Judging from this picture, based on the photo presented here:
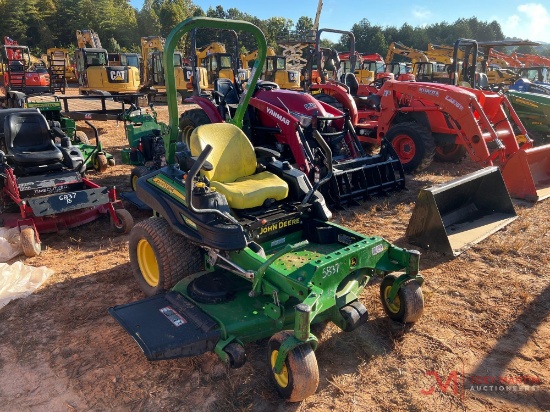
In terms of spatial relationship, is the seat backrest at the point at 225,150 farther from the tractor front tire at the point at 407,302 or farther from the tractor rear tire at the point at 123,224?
the tractor rear tire at the point at 123,224

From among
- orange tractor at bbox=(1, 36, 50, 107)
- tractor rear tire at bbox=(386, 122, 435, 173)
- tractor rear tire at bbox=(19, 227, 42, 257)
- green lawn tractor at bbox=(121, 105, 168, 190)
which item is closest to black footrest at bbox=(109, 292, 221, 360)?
tractor rear tire at bbox=(19, 227, 42, 257)

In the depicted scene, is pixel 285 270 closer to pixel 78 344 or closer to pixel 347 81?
pixel 78 344

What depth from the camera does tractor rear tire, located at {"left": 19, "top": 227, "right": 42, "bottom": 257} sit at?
4.48m

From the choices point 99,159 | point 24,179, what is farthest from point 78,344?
point 99,159

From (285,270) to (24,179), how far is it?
3.97 m

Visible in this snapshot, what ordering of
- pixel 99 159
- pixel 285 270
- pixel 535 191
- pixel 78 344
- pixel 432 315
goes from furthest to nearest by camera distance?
pixel 99 159 → pixel 535 191 → pixel 432 315 → pixel 78 344 → pixel 285 270

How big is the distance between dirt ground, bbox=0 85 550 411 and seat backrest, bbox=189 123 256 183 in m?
1.27

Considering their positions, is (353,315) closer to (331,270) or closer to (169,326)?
(331,270)

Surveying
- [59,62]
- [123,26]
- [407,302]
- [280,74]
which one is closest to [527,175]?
[407,302]

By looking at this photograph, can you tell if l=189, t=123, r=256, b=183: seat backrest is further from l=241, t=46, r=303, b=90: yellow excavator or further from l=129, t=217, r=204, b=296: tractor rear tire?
l=241, t=46, r=303, b=90: yellow excavator

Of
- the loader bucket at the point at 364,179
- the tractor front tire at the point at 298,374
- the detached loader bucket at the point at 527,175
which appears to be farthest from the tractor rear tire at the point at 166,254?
the detached loader bucket at the point at 527,175

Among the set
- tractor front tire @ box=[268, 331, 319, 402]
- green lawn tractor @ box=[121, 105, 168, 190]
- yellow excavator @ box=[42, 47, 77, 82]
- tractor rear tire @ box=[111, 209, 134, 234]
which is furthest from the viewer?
yellow excavator @ box=[42, 47, 77, 82]

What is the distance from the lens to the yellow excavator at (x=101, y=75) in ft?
50.7

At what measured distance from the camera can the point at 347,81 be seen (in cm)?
985
